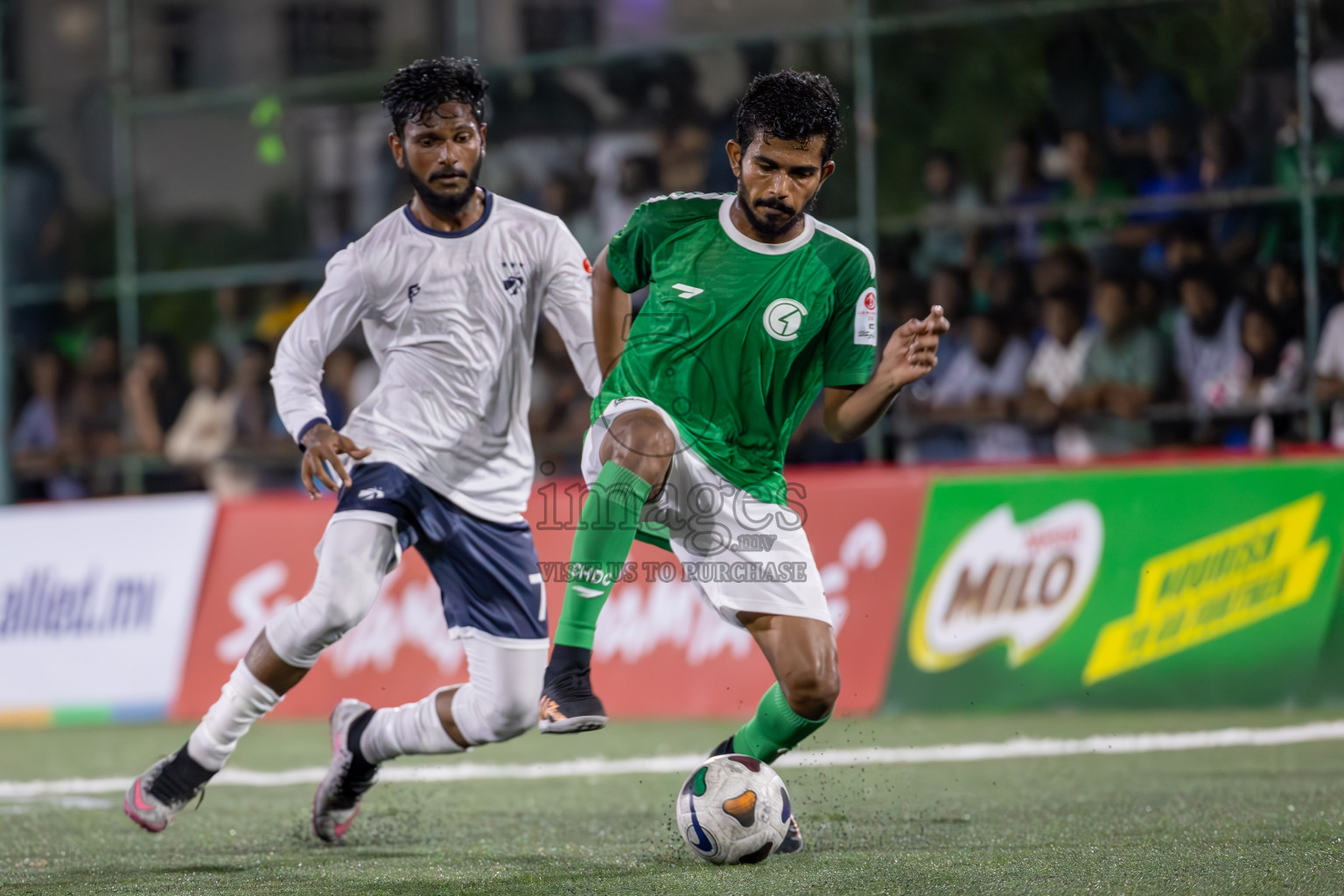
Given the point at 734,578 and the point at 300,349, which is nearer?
the point at 734,578

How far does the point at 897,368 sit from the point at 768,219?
1.87 ft

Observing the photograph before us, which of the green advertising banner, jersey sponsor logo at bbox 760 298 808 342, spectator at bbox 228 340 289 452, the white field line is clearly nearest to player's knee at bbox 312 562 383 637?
jersey sponsor logo at bbox 760 298 808 342

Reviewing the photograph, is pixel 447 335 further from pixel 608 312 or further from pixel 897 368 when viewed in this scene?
pixel 897 368

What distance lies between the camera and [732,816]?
495cm

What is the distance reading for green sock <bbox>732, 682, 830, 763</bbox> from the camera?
5195mm

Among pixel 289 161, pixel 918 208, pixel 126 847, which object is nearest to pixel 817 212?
pixel 918 208

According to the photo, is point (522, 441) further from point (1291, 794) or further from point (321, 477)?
point (1291, 794)

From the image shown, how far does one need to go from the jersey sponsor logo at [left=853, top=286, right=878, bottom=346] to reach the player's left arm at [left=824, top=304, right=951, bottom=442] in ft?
0.44

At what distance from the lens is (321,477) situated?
17.9 ft

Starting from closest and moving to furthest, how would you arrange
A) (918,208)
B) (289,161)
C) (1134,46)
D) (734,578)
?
(734,578), (1134,46), (918,208), (289,161)

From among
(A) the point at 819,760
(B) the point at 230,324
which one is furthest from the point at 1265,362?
(B) the point at 230,324

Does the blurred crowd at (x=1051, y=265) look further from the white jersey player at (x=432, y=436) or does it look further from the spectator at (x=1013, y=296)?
the white jersey player at (x=432, y=436)

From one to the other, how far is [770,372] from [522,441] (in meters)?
1.04

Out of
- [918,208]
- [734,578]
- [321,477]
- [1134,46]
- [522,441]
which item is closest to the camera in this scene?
[734,578]
